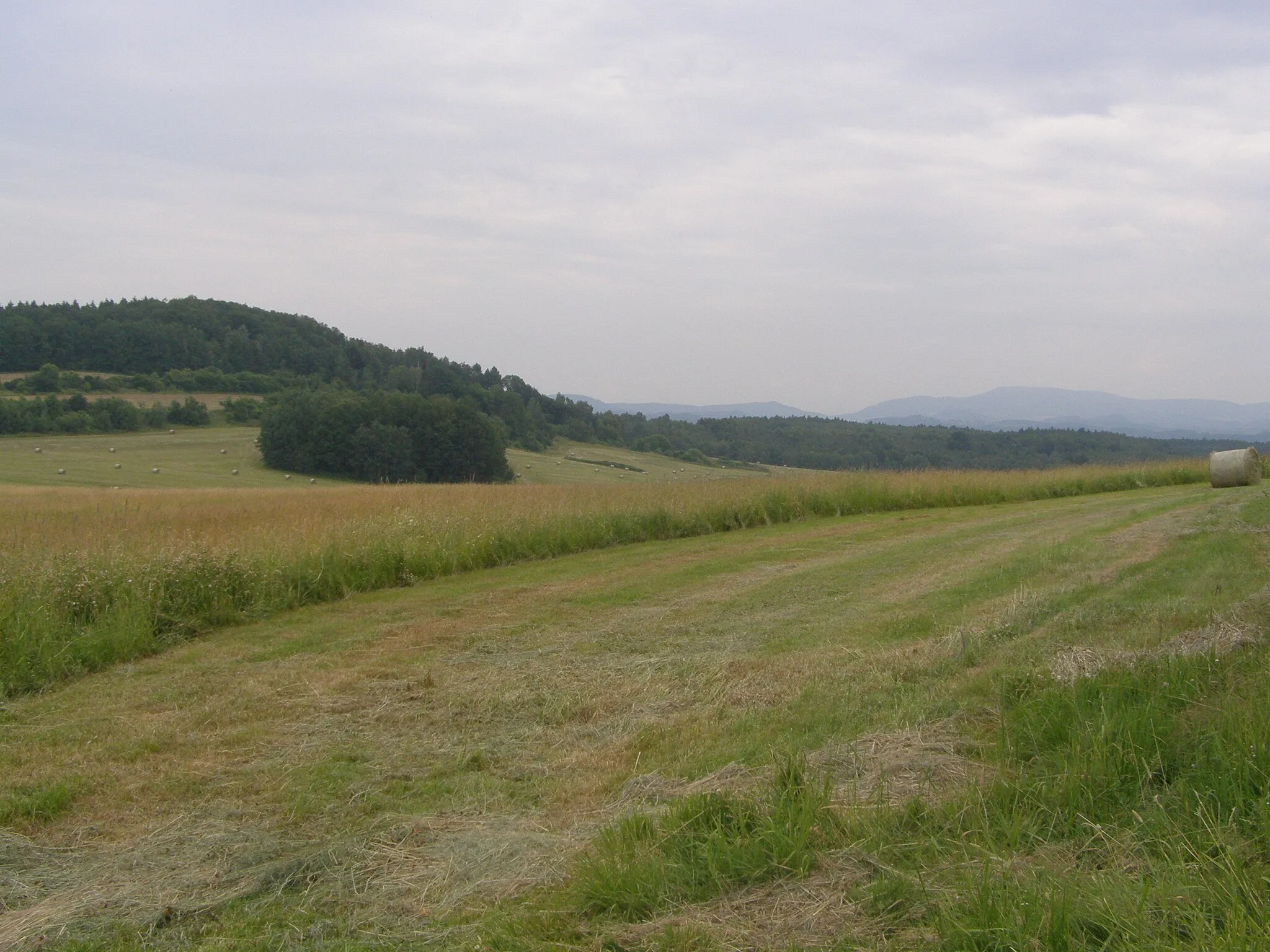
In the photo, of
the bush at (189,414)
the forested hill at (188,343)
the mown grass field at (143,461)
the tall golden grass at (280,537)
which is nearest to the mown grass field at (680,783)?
the tall golden grass at (280,537)

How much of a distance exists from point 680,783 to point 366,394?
51796 millimetres

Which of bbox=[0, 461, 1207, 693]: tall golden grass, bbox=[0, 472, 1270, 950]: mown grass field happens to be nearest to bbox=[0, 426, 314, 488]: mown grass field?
bbox=[0, 461, 1207, 693]: tall golden grass

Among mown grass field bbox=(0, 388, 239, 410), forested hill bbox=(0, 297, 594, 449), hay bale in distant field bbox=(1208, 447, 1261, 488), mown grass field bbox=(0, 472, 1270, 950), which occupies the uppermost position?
forested hill bbox=(0, 297, 594, 449)

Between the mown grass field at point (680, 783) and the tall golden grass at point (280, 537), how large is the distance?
0.68m

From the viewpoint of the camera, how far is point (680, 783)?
169 inches

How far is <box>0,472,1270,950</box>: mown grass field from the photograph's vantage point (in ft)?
9.63

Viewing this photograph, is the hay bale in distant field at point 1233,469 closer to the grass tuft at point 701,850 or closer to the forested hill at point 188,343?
the grass tuft at point 701,850

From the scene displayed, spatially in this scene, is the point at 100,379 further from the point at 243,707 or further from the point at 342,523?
the point at 243,707

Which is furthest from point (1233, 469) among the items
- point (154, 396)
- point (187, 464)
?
point (154, 396)

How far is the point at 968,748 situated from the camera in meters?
4.25

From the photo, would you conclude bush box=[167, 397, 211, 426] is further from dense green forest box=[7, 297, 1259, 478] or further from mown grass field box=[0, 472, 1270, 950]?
mown grass field box=[0, 472, 1270, 950]

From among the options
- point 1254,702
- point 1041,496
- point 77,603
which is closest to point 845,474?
point 1041,496

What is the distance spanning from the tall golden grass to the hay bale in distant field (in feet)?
15.0

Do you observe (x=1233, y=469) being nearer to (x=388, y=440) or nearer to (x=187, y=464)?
(x=388, y=440)
